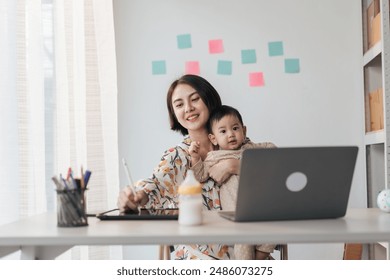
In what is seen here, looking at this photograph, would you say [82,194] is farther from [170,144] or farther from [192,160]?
[170,144]

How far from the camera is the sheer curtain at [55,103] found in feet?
7.30

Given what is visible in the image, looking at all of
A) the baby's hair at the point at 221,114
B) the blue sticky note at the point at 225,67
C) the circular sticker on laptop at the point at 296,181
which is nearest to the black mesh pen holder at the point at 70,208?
the circular sticker on laptop at the point at 296,181

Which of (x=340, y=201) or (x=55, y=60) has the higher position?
(x=55, y=60)

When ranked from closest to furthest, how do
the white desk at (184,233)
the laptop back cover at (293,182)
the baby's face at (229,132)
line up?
the white desk at (184,233) < the laptop back cover at (293,182) < the baby's face at (229,132)

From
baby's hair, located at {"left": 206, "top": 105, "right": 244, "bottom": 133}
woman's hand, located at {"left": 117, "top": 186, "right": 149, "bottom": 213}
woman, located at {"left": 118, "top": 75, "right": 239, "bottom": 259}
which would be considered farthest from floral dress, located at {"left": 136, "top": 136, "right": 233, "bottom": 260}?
woman's hand, located at {"left": 117, "top": 186, "right": 149, "bottom": 213}

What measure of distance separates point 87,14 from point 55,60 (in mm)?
441

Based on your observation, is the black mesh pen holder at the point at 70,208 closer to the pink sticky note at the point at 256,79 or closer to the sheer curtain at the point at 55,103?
the sheer curtain at the point at 55,103

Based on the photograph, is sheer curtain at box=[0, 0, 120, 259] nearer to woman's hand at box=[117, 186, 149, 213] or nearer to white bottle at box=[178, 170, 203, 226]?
woman's hand at box=[117, 186, 149, 213]

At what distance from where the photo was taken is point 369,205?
10.4 feet

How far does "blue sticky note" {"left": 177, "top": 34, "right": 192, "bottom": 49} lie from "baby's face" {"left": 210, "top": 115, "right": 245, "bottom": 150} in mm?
1139

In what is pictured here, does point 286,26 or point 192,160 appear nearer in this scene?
point 192,160

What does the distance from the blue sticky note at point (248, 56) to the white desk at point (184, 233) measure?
78.1 inches

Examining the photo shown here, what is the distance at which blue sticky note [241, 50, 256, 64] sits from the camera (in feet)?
10.7
